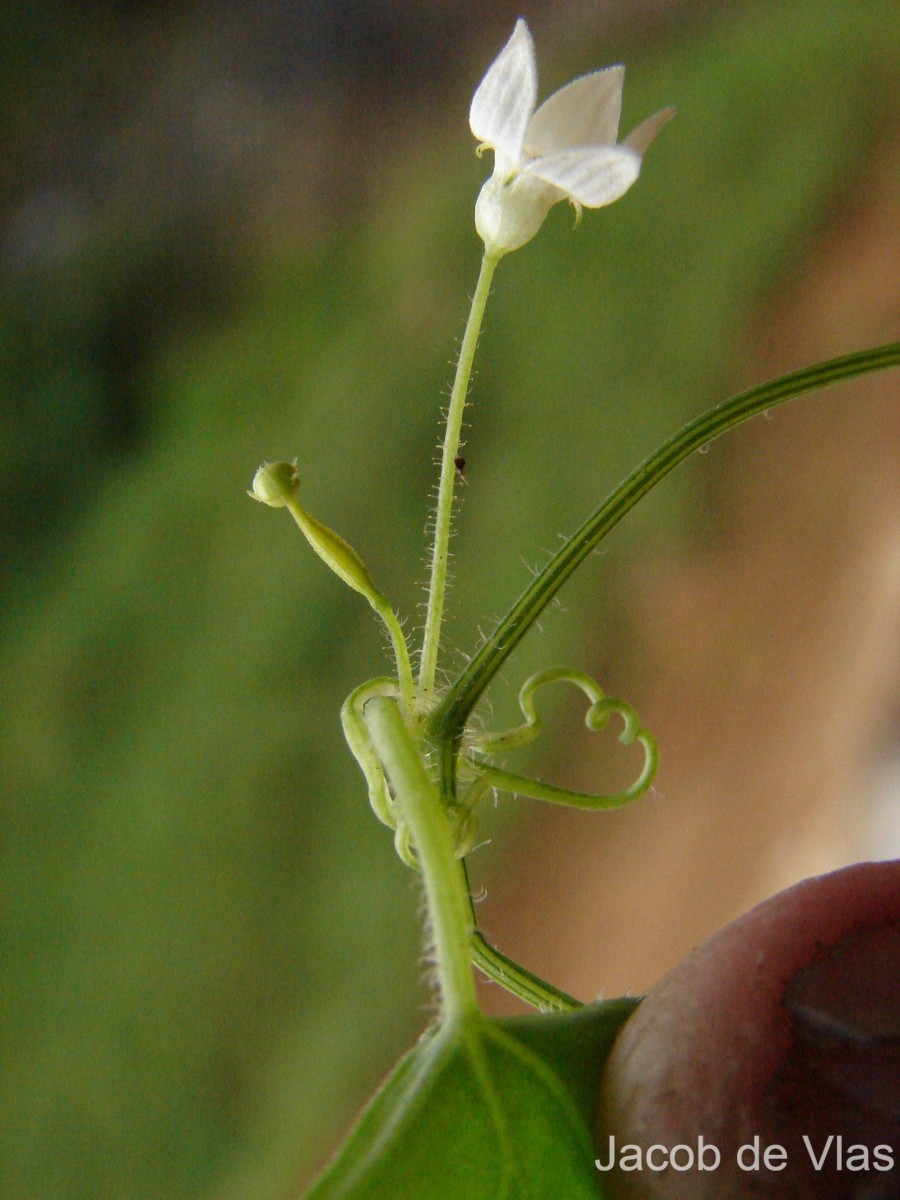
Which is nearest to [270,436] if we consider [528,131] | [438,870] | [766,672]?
[766,672]

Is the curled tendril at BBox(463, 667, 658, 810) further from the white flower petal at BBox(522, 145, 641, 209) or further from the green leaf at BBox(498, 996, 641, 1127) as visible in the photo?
Result: the white flower petal at BBox(522, 145, 641, 209)

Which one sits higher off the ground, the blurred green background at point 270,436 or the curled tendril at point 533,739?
the blurred green background at point 270,436

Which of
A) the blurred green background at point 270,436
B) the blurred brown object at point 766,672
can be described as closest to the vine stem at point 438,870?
the blurred green background at point 270,436

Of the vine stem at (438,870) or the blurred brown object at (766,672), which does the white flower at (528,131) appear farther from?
the blurred brown object at (766,672)

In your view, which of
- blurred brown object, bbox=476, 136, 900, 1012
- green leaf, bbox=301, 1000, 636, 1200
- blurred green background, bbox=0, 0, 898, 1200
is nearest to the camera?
green leaf, bbox=301, 1000, 636, 1200

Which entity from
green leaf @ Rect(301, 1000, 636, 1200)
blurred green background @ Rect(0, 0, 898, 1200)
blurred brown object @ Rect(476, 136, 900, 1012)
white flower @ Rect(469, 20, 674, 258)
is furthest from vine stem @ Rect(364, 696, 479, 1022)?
blurred brown object @ Rect(476, 136, 900, 1012)

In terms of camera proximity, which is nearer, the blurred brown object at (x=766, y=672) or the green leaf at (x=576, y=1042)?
the green leaf at (x=576, y=1042)
